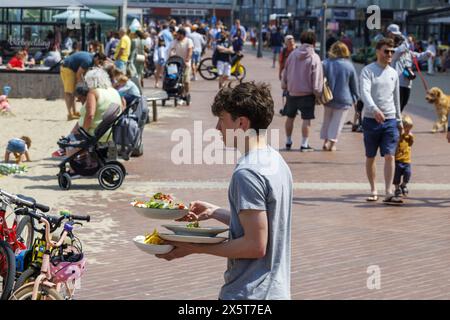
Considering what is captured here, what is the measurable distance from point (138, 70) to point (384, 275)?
19207mm

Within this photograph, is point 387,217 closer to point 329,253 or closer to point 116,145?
point 329,253

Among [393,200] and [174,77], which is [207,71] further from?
[393,200]

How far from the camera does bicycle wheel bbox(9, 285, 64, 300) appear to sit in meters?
6.17

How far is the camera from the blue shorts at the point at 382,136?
452 inches

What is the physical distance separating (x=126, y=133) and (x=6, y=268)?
19.8 feet

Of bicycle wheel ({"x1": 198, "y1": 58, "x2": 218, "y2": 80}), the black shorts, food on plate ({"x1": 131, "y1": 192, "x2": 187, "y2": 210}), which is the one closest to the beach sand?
the black shorts

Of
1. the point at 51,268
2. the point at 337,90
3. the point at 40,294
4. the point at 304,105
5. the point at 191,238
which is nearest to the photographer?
the point at 191,238

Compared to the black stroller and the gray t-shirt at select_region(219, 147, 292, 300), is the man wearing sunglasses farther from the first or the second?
the gray t-shirt at select_region(219, 147, 292, 300)

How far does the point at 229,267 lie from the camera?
453cm

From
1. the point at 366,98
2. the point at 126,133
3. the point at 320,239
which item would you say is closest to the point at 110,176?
the point at 126,133

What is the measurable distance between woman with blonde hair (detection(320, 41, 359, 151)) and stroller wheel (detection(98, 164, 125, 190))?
15.0 ft

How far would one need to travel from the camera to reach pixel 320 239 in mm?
9805

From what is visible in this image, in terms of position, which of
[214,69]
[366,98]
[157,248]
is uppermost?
[366,98]

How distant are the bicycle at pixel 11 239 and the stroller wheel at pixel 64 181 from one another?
428 cm
